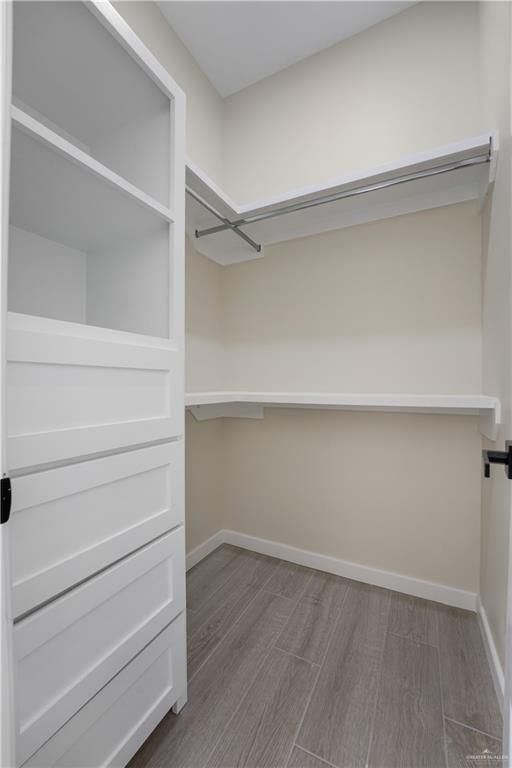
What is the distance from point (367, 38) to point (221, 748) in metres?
3.00

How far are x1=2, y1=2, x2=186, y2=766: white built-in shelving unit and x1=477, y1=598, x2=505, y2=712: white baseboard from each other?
3.44 feet

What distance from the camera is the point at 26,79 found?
0.91m

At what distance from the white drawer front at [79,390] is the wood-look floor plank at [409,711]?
3.69ft

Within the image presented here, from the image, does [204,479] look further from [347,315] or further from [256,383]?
[347,315]

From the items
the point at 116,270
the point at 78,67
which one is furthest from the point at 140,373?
the point at 78,67

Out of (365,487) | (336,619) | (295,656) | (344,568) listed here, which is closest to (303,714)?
(295,656)

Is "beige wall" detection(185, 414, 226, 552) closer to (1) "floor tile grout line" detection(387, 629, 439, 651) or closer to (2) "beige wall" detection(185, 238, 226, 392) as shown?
(2) "beige wall" detection(185, 238, 226, 392)

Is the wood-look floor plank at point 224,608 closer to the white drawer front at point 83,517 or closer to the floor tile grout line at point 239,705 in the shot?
the floor tile grout line at point 239,705

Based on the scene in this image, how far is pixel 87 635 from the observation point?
0.76 metres

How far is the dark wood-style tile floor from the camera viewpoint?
928 mm

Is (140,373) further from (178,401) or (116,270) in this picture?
(116,270)

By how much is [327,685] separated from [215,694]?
393 mm

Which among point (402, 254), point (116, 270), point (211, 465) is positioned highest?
point (402, 254)

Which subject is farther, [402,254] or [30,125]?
[402,254]
